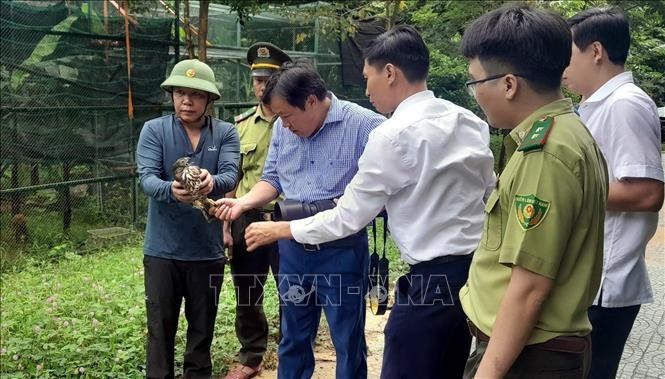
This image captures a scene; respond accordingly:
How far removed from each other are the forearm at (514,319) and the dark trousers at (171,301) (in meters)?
2.09

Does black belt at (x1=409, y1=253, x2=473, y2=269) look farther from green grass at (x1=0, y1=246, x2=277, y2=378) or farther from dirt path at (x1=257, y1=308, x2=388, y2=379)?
green grass at (x1=0, y1=246, x2=277, y2=378)

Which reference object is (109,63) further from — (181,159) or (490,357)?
(490,357)

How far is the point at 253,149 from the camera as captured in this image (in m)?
3.90

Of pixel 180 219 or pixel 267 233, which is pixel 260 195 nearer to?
pixel 180 219

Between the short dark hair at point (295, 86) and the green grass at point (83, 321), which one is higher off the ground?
the short dark hair at point (295, 86)

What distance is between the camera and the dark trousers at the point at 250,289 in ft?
12.8

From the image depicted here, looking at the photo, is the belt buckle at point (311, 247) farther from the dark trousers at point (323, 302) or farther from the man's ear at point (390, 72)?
the man's ear at point (390, 72)

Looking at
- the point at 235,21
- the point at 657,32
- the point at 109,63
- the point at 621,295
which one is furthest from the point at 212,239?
the point at 657,32

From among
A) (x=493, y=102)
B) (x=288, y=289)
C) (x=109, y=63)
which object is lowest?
(x=288, y=289)

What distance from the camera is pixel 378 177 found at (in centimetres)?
225

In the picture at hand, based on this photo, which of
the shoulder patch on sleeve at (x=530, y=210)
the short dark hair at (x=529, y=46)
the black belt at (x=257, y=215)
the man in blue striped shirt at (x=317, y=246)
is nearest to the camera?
the shoulder patch on sleeve at (x=530, y=210)

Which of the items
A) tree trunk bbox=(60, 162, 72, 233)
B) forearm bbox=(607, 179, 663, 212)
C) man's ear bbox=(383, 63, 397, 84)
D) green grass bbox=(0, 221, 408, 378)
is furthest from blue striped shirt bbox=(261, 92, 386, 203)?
tree trunk bbox=(60, 162, 72, 233)

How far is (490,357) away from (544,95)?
0.68 meters

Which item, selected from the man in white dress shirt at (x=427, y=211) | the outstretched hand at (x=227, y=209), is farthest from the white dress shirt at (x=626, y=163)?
the outstretched hand at (x=227, y=209)
